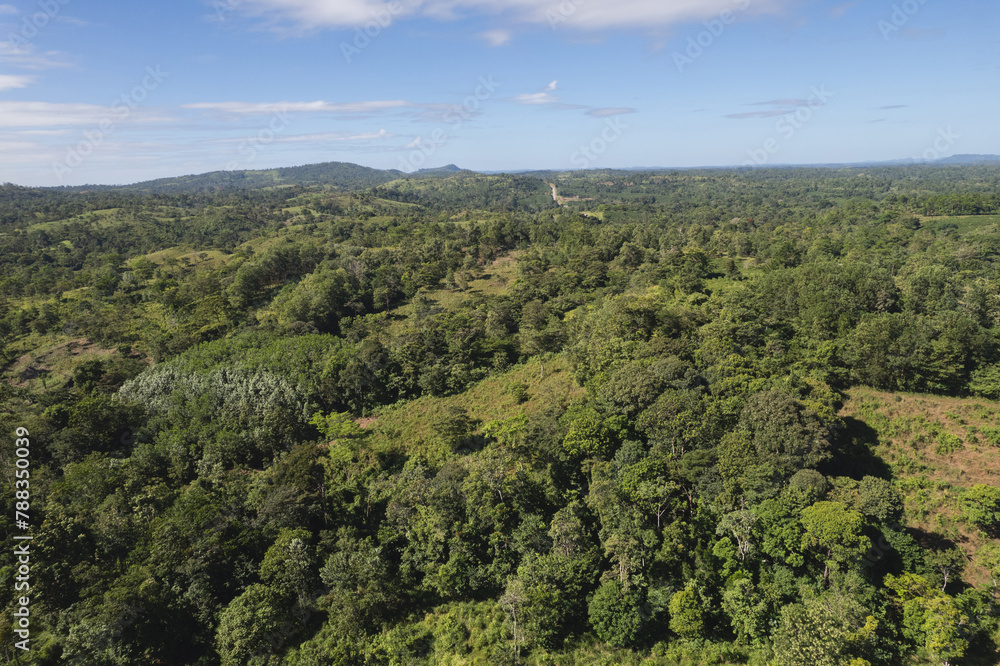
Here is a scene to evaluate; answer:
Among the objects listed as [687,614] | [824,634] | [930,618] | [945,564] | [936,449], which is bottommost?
[687,614]

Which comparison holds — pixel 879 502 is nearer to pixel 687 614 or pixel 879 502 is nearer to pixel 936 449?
pixel 687 614

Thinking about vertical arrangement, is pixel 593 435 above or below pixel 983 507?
above

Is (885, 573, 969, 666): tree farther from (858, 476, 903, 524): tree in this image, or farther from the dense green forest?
(858, 476, 903, 524): tree

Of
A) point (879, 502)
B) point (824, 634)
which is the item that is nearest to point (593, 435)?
point (824, 634)

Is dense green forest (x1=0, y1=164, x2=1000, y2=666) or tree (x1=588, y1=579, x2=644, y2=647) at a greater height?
dense green forest (x1=0, y1=164, x2=1000, y2=666)

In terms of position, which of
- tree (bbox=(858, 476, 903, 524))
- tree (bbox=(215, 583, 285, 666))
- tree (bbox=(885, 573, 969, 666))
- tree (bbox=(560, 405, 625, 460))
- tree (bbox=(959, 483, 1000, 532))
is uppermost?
tree (bbox=(560, 405, 625, 460))

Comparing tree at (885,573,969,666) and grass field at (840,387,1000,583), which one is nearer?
tree at (885,573,969,666)

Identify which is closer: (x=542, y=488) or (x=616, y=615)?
(x=616, y=615)

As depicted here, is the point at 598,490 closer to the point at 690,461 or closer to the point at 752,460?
the point at 690,461

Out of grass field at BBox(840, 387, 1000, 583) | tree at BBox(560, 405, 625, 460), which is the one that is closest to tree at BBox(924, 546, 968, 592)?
grass field at BBox(840, 387, 1000, 583)
